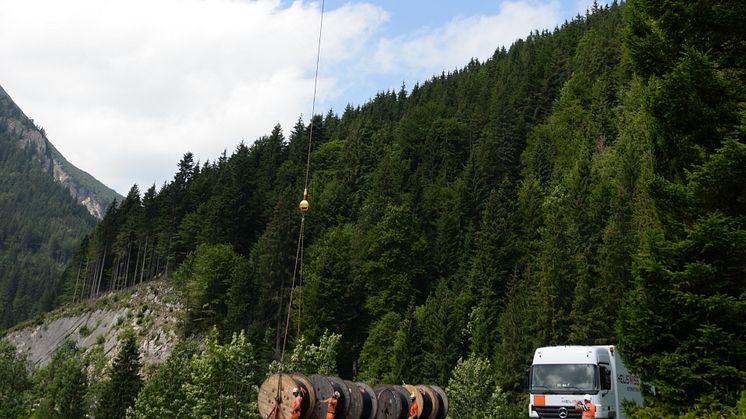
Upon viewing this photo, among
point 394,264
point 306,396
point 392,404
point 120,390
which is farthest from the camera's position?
point 394,264

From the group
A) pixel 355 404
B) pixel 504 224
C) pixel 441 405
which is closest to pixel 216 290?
pixel 504 224

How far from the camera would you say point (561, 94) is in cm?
10238

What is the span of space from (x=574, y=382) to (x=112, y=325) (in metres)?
80.3

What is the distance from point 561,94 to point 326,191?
4186cm

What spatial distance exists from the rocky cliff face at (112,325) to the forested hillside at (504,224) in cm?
430

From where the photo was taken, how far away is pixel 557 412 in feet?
70.6

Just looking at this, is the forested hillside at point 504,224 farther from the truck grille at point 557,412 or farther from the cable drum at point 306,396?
the cable drum at point 306,396

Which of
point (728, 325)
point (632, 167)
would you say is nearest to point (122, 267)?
point (632, 167)

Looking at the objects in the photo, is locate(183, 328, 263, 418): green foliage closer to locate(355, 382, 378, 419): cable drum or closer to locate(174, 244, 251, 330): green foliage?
locate(355, 382, 378, 419): cable drum

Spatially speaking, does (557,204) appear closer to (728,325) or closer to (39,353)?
(728,325)

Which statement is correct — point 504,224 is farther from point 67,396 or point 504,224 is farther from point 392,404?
point 392,404

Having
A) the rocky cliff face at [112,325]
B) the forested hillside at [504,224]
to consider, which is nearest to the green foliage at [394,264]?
the forested hillside at [504,224]

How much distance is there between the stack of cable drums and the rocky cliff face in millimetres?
62612

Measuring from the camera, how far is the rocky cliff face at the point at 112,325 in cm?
8044
